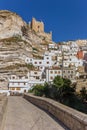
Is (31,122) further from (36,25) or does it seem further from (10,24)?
(36,25)

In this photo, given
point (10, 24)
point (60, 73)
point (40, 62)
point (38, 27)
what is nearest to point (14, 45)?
point (40, 62)

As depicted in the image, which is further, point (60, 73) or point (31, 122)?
point (60, 73)

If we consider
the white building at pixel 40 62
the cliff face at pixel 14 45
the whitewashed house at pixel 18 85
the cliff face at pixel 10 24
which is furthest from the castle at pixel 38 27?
the whitewashed house at pixel 18 85

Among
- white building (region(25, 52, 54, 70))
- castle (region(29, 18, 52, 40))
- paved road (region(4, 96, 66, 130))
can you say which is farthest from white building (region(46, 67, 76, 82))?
castle (region(29, 18, 52, 40))

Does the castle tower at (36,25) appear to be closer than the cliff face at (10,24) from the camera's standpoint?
No

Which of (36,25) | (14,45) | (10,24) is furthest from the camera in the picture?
(36,25)

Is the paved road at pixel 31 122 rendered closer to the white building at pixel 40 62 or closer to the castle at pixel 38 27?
the white building at pixel 40 62

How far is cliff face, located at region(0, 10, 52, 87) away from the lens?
96.1 meters

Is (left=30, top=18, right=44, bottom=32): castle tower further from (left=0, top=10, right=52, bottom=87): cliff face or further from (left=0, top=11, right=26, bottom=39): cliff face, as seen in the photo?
(left=0, top=11, right=26, bottom=39): cliff face

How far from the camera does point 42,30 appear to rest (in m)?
173

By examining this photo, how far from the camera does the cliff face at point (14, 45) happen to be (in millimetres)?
96094

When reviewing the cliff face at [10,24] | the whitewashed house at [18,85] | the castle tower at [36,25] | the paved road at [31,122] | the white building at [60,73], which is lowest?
the paved road at [31,122]

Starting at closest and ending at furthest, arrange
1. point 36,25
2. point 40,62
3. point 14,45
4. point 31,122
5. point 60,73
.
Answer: point 31,122 → point 60,73 → point 40,62 → point 14,45 → point 36,25

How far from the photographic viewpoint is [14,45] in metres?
111
